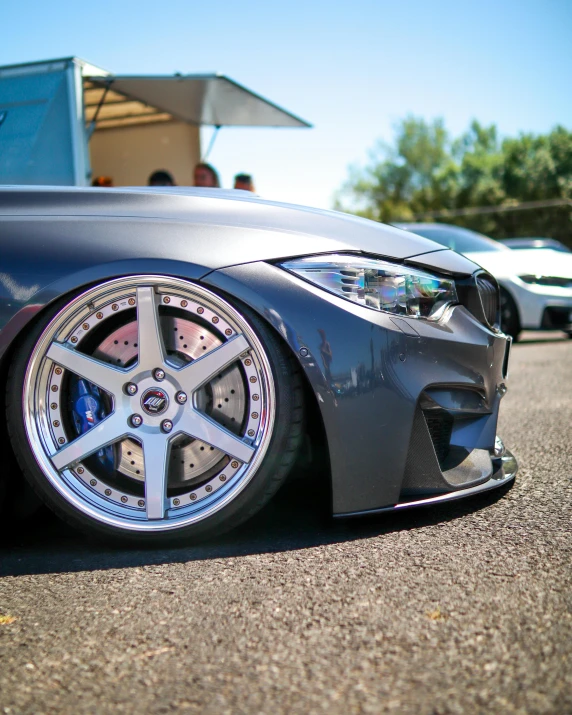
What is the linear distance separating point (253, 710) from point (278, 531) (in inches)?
39.5

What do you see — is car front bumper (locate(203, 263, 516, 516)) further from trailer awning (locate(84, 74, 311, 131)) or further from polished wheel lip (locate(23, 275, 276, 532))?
trailer awning (locate(84, 74, 311, 131))

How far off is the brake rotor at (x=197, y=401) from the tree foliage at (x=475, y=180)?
19.2 m

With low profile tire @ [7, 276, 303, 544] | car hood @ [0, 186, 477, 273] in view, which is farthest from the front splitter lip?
car hood @ [0, 186, 477, 273]

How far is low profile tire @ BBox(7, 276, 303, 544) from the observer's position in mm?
2123

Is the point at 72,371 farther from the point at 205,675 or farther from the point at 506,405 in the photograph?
the point at 506,405

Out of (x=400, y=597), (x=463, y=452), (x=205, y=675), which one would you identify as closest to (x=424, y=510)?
(x=463, y=452)

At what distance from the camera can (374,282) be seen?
2.15m

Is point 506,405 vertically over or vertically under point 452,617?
under

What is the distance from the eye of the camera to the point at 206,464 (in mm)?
2211

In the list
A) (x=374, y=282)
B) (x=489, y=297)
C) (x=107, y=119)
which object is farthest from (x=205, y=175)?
(x=374, y=282)

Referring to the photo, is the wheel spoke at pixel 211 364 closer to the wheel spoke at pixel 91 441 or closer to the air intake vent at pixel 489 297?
the wheel spoke at pixel 91 441

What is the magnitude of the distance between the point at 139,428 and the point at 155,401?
100mm

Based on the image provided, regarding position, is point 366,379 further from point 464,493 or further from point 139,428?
point 139,428

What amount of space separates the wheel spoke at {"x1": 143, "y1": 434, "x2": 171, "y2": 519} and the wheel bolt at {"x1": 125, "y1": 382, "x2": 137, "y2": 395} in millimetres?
174
